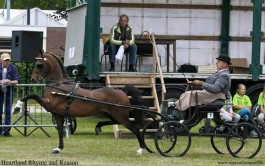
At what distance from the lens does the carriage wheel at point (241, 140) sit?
15789mm

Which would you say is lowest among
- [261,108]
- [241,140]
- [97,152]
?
[97,152]

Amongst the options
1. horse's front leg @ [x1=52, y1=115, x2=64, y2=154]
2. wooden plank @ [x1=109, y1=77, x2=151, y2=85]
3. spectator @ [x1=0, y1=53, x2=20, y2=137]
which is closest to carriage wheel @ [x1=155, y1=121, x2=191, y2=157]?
horse's front leg @ [x1=52, y1=115, x2=64, y2=154]

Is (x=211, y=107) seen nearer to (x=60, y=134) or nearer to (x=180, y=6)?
(x=60, y=134)

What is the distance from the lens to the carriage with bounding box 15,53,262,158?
51.8 ft

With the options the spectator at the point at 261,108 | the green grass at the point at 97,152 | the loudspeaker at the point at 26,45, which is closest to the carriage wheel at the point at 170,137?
the green grass at the point at 97,152

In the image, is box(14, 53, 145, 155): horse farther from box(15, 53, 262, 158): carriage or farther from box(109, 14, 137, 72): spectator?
box(109, 14, 137, 72): spectator

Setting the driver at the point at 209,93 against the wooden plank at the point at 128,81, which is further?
the wooden plank at the point at 128,81

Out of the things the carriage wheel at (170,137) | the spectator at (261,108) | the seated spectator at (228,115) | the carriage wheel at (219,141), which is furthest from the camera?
the spectator at (261,108)

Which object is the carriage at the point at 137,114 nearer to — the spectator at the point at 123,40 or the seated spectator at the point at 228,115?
the seated spectator at the point at 228,115

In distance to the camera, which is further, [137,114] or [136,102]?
[136,102]

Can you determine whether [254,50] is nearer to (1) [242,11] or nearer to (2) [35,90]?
(1) [242,11]

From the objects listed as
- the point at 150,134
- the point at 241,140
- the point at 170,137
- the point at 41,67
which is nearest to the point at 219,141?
the point at 241,140

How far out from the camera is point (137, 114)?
16.4 metres

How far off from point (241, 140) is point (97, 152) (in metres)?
2.55
